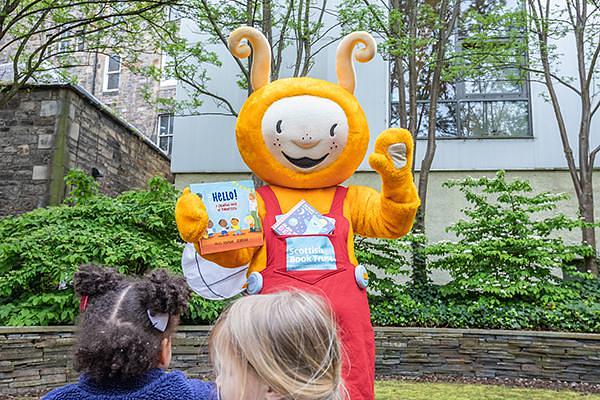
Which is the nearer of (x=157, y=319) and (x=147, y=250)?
(x=157, y=319)

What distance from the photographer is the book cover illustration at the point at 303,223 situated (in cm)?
277

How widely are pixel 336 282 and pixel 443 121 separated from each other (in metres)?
6.88

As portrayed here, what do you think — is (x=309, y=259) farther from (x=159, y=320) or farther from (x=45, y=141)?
(x=45, y=141)

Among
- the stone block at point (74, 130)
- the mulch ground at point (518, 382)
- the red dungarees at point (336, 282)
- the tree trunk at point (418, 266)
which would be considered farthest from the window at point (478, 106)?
the red dungarees at point (336, 282)

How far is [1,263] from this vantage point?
205 inches

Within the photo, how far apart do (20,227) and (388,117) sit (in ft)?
18.6

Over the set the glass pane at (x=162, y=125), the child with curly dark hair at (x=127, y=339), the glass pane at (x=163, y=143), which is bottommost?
the child with curly dark hair at (x=127, y=339)

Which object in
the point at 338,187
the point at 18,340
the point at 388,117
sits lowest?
the point at 18,340

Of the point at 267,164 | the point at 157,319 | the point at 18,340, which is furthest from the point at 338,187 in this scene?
the point at 18,340

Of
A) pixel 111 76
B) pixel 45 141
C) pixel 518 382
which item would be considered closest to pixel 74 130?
pixel 45 141

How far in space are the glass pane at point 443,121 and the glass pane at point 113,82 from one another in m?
12.9

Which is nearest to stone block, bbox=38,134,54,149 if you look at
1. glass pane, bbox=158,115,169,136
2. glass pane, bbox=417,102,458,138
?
glass pane, bbox=417,102,458,138

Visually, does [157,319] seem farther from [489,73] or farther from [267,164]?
[489,73]

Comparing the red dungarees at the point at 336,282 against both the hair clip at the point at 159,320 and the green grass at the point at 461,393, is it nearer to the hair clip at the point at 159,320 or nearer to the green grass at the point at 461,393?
the hair clip at the point at 159,320
